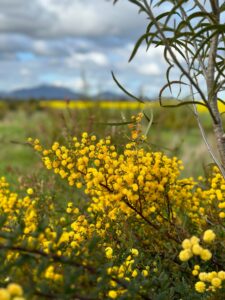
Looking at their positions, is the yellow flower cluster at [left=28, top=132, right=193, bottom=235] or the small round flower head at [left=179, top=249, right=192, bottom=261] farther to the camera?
the yellow flower cluster at [left=28, top=132, right=193, bottom=235]

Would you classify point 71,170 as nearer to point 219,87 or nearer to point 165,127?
point 219,87

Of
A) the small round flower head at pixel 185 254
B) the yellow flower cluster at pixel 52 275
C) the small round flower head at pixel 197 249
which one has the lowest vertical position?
the yellow flower cluster at pixel 52 275

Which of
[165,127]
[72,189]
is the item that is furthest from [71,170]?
[165,127]

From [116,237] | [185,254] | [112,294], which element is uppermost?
[185,254]

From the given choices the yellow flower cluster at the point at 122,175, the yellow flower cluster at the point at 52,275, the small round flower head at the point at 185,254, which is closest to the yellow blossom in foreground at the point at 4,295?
the yellow flower cluster at the point at 52,275

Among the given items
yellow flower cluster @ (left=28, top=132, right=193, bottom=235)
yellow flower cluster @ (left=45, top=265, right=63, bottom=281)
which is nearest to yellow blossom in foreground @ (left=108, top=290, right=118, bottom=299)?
yellow flower cluster @ (left=45, top=265, right=63, bottom=281)

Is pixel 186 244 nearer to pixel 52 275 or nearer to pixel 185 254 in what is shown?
pixel 185 254

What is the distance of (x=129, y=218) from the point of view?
9.32 feet

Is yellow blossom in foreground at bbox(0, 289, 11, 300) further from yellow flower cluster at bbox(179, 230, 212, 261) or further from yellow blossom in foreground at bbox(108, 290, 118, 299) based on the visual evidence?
yellow flower cluster at bbox(179, 230, 212, 261)

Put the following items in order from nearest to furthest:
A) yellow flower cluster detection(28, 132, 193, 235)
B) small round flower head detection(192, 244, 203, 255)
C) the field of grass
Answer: the field of grass, small round flower head detection(192, 244, 203, 255), yellow flower cluster detection(28, 132, 193, 235)

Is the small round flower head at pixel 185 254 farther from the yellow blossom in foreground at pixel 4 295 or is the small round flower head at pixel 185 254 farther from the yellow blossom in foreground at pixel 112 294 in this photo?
the yellow blossom in foreground at pixel 4 295

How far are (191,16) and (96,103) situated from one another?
25.6ft

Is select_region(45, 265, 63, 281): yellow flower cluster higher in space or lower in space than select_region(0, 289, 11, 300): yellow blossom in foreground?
lower

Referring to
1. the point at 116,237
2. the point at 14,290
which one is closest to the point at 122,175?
the point at 116,237
